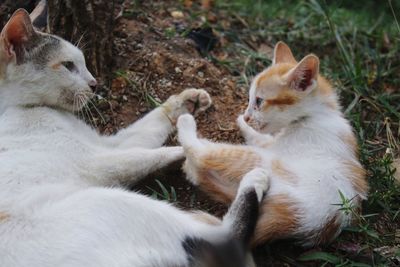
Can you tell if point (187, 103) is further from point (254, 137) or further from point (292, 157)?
point (292, 157)

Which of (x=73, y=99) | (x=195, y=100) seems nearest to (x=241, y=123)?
(x=195, y=100)

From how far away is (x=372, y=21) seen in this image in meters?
6.92

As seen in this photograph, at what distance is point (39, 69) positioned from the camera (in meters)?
3.84

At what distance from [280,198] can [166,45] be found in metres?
1.94

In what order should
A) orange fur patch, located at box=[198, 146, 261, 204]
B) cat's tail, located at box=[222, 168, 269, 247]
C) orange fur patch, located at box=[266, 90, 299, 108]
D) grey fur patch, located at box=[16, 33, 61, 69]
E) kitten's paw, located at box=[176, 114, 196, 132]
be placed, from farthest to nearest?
1. kitten's paw, located at box=[176, 114, 196, 132]
2. orange fur patch, located at box=[266, 90, 299, 108]
3. grey fur patch, located at box=[16, 33, 61, 69]
4. orange fur patch, located at box=[198, 146, 261, 204]
5. cat's tail, located at box=[222, 168, 269, 247]

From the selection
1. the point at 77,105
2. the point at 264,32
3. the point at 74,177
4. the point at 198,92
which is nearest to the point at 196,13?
the point at 264,32

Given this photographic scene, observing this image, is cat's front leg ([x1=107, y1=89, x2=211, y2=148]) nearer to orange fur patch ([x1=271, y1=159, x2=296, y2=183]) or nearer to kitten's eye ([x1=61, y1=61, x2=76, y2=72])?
kitten's eye ([x1=61, y1=61, x2=76, y2=72])

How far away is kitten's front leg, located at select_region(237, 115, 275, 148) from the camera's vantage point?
13.4 feet

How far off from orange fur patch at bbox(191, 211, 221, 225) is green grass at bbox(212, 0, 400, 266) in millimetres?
538

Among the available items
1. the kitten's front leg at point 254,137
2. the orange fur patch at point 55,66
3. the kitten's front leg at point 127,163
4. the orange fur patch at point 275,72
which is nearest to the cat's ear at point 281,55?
the orange fur patch at point 275,72

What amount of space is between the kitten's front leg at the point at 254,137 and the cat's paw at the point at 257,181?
49cm

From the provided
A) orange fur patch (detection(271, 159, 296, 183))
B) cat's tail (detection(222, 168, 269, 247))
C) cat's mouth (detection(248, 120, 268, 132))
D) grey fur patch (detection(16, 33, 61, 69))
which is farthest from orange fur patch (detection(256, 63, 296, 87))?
grey fur patch (detection(16, 33, 61, 69))

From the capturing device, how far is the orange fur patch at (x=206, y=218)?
344cm

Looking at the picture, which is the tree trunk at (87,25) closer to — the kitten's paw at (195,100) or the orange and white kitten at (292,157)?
the kitten's paw at (195,100)
